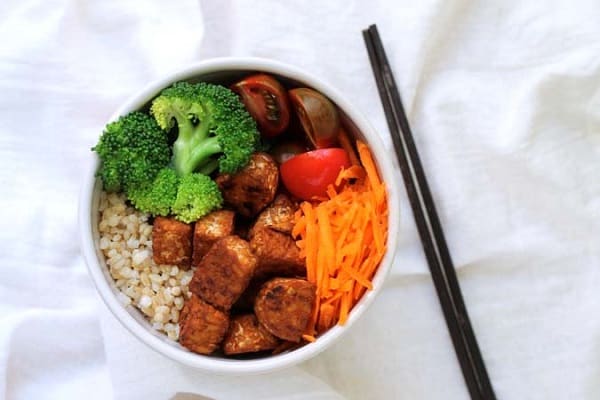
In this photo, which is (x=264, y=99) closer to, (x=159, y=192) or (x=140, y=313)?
(x=159, y=192)

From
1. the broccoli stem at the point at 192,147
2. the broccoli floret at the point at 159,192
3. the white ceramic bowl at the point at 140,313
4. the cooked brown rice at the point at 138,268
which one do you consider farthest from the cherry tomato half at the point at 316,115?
the cooked brown rice at the point at 138,268

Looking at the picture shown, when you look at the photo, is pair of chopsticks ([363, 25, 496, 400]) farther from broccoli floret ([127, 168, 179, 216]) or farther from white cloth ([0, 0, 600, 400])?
broccoli floret ([127, 168, 179, 216])

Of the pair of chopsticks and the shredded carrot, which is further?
the pair of chopsticks

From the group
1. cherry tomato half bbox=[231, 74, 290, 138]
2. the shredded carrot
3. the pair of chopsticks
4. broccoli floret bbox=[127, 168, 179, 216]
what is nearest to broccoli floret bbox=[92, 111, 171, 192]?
broccoli floret bbox=[127, 168, 179, 216]

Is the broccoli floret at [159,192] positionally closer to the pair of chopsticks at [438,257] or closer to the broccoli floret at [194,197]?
the broccoli floret at [194,197]

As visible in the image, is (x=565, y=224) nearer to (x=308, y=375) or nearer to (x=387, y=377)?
(x=387, y=377)

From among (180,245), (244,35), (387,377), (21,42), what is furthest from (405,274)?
(21,42)

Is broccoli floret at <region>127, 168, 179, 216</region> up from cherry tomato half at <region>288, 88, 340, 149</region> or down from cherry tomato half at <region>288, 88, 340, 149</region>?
down
